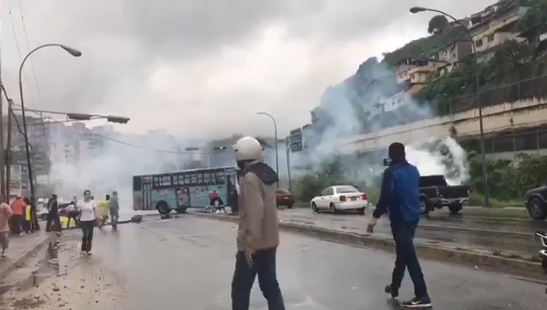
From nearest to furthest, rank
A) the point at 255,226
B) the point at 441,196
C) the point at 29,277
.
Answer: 1. the point at 255,226
2. the point at 29,277
3. the point at 441,196

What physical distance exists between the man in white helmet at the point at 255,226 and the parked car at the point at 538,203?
16.8m

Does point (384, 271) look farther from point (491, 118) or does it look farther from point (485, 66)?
point (485, 66)

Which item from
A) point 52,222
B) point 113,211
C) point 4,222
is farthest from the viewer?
point 113,211

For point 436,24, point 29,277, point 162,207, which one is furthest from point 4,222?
point 436,24

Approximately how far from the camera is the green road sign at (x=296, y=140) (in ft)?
209

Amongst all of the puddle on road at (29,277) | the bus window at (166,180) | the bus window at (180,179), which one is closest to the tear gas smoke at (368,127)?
the bus window at (180,179)

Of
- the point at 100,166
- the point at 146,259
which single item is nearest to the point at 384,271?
the point at 146,259

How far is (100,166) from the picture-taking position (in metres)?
76.4

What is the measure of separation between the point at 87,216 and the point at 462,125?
1377 inches

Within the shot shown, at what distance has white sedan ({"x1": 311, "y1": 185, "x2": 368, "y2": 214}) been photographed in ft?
110

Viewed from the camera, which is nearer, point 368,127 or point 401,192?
point 401,192

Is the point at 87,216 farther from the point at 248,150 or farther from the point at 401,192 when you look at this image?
the point at 248,150

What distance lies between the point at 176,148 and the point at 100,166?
717 inches

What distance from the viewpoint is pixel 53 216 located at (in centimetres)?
3159
